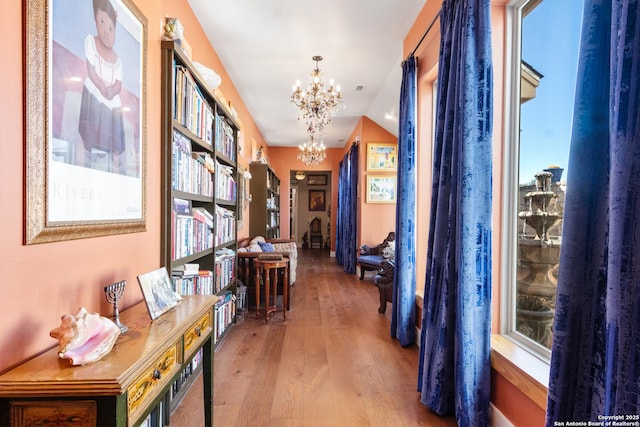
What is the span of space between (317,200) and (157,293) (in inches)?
458

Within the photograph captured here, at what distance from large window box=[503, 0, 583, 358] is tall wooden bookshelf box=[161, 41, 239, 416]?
6.31 ft

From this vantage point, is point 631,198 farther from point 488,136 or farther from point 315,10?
point 315,10

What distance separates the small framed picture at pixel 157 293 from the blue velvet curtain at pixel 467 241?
1525mm

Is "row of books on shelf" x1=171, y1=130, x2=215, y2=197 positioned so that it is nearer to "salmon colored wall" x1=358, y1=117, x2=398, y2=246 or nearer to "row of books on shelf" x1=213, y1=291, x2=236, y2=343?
"row of books on shelf" x1=213, y1=291, x2=236, y2=343

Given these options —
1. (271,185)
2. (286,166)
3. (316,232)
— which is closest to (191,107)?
(271,185)

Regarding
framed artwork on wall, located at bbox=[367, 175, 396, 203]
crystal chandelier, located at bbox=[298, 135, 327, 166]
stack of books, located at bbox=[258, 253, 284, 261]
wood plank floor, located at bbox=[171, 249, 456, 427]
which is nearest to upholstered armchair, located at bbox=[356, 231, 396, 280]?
framed artwork on wall, located at bbox=[367, 175, 396, 203]

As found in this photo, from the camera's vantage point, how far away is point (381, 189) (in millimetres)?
6320

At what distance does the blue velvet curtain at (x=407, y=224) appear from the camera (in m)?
3.02

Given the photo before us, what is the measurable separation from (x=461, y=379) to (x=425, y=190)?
1.89m

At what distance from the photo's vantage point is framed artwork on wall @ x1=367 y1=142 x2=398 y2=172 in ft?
20.7

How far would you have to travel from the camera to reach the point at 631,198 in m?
0.82

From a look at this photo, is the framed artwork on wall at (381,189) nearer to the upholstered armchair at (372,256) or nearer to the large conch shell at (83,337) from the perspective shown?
the upholstered armchair at (372,256)

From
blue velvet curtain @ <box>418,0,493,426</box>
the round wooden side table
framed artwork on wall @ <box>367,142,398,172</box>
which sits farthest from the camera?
framed artwork on wall @ <box>367,142,398,172</box>

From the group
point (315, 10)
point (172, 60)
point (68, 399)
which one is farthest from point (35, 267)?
point (315, 10)
